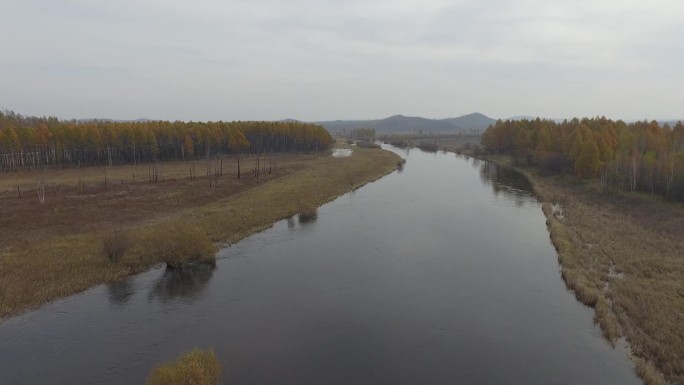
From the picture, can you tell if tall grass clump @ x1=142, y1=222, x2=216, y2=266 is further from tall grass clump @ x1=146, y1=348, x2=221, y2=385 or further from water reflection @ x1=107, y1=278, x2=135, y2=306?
tall grass clump @ x1=146, y1=348, x2=221, y2=385

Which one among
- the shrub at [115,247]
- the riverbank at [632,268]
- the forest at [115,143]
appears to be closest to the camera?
the riverbank at [632,268]

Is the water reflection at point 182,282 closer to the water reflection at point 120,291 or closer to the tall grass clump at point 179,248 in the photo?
the tall grass clump at point 179,248

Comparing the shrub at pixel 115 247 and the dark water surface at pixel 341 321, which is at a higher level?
the shrub at pixel 115 247

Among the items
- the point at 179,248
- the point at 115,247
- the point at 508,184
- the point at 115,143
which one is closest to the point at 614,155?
the point at 508,184

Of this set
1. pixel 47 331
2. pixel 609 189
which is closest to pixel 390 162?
pixel 609 189

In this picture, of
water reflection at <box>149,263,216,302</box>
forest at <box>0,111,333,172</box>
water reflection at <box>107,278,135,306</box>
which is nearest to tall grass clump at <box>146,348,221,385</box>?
water reflection at <box>149,263,216,302</box>

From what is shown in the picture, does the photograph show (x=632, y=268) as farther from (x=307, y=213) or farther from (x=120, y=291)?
(x=120, y=291)

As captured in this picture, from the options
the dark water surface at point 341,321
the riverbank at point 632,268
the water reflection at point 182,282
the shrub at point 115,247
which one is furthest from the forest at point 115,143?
the riverbank at point 632,268

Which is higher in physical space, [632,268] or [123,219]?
[123,219]
